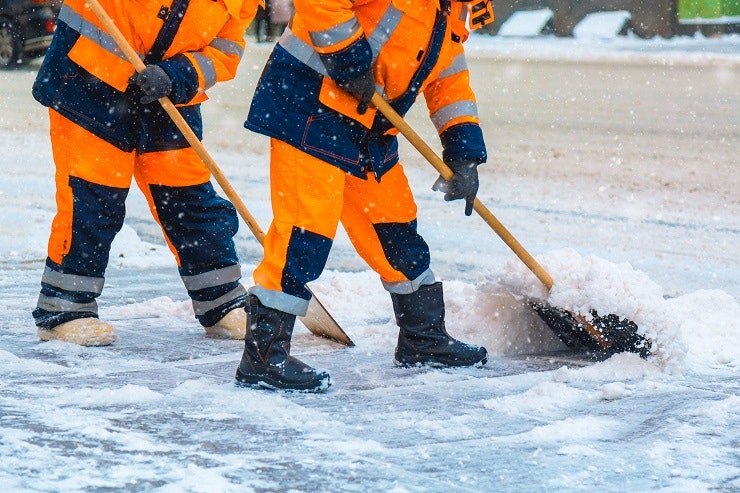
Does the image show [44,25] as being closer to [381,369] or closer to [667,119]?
[667,119]

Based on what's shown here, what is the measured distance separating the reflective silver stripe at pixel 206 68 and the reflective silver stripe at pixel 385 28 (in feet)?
2.80

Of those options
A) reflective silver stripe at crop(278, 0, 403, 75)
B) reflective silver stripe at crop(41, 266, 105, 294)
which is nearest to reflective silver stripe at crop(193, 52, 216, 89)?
reflective silver stripe at crop(278, 0, 403, 75)

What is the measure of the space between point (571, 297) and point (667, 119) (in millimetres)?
8645

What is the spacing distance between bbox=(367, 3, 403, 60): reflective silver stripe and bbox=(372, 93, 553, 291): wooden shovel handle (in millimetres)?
154

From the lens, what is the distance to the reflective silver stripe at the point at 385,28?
3684mm

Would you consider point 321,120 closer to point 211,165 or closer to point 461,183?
point 461,183

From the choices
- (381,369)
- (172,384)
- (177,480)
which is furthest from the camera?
(381,369)

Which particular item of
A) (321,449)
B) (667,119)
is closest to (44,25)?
(667,119)

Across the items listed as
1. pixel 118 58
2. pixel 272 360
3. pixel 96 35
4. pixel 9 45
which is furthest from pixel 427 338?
pixel 9 45

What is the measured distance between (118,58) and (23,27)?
12.8 m

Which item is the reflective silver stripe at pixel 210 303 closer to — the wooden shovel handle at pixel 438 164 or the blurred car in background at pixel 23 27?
the wooden shovel handle at pixel 438 164

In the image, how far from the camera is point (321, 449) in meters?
3.08

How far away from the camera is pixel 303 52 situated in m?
3.71

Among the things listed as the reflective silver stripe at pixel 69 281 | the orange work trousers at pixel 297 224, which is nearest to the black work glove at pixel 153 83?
the orange work trousers at pixel 297 224
